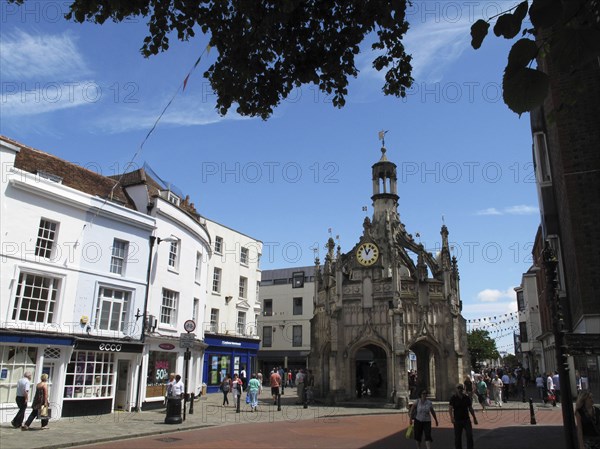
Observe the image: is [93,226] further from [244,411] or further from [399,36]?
[399,36]

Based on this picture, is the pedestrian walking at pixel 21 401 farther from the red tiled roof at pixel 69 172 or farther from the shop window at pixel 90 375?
the red tiled roof at pixel 69 172

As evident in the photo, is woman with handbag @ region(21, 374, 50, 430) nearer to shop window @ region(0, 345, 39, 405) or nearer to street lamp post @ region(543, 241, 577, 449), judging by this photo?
shop window @ region(0, 345, 39, 405)

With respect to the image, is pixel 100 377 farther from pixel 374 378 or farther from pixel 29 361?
pixel 374 378

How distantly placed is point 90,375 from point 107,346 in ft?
4.28

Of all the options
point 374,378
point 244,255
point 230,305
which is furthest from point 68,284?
point 244,255

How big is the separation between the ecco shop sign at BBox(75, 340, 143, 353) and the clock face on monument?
42.9 feet

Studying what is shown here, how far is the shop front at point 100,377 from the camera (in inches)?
705

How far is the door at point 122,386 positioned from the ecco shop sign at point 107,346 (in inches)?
46.7

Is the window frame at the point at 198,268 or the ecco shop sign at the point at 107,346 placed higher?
the window frame at the point at 198,268

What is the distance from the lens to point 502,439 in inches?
520

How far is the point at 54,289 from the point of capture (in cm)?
1784

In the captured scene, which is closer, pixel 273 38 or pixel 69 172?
pixel 273 38

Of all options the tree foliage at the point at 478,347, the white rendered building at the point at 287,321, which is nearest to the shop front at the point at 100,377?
the white rendered building at the point at 287,321

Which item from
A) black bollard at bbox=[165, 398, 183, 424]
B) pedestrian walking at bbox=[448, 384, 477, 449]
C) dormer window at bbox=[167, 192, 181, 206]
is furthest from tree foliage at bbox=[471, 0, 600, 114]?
dormer window at bbox=[167, 192, 181, 206]
